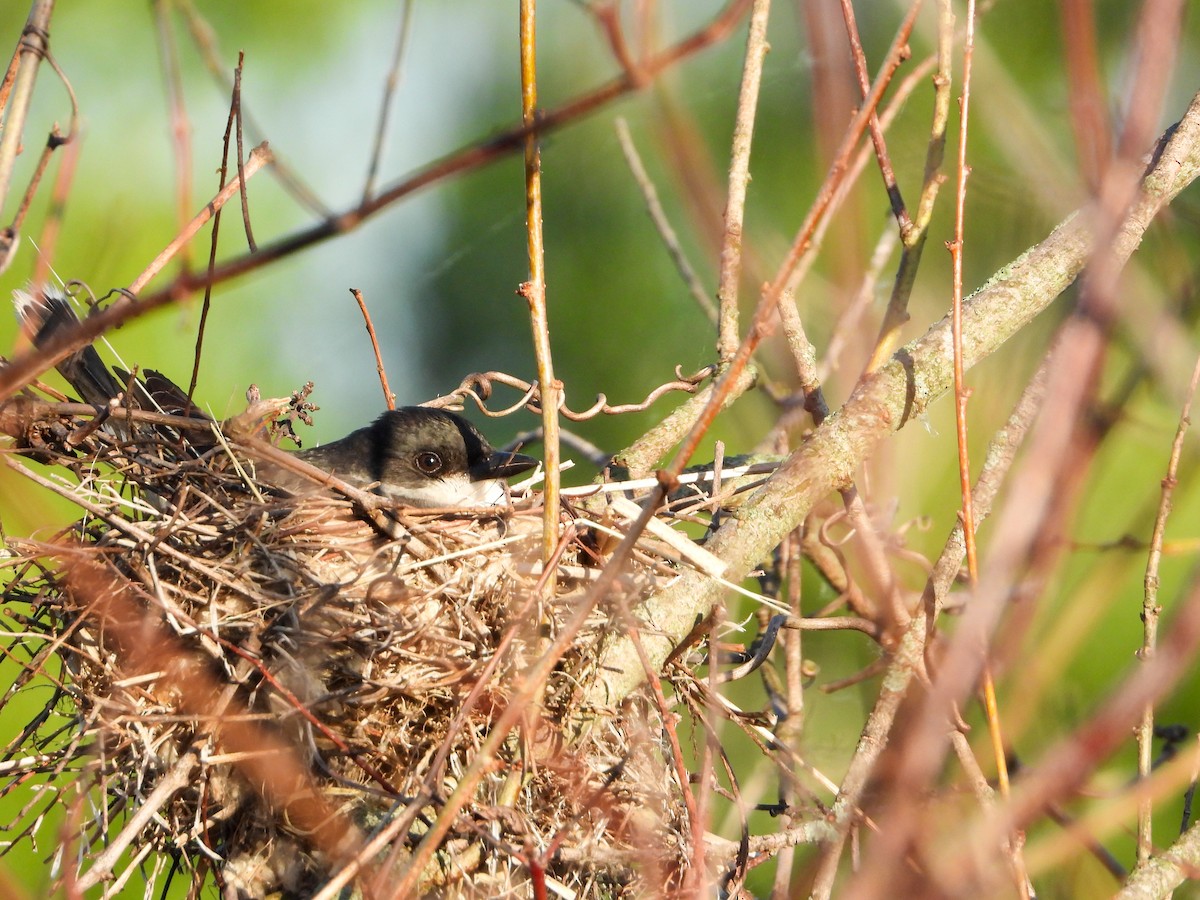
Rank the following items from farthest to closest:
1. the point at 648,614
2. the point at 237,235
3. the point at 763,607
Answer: the point at 237,235 < the point at 763,607 < the point at 648,614

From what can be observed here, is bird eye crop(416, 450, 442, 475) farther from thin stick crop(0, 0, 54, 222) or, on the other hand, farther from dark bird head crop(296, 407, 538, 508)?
thin stick crop(0, 0, 54, 222)

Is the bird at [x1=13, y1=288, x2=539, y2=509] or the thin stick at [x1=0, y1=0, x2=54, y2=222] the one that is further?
the bird at [x1=13, y1=288, x2=539, y2=509]

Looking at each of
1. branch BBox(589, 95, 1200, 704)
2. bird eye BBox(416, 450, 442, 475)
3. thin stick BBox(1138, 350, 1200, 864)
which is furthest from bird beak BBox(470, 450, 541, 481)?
thin stick BBox(1138, 350, 1200, 864)

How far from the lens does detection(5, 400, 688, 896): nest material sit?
2480 millimetres

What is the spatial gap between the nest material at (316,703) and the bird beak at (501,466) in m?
1.08

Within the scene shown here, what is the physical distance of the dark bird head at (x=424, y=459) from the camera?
4195 millimetres

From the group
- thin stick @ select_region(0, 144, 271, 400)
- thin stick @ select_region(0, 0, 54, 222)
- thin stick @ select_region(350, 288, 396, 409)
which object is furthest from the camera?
thin stick @ select_region(350, 288, 396, 409)

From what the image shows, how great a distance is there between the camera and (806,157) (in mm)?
6453

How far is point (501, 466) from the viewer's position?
4141 millimetres

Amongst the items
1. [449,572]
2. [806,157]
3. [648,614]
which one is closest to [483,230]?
[806,157]

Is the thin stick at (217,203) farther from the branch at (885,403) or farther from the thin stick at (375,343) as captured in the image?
the branch at (885,403)

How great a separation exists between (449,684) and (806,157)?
4801 millimetres

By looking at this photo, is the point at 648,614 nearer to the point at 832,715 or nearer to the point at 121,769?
the point at 121,769

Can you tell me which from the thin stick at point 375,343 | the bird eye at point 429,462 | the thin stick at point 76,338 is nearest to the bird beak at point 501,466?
the bird eye at point 429,462
